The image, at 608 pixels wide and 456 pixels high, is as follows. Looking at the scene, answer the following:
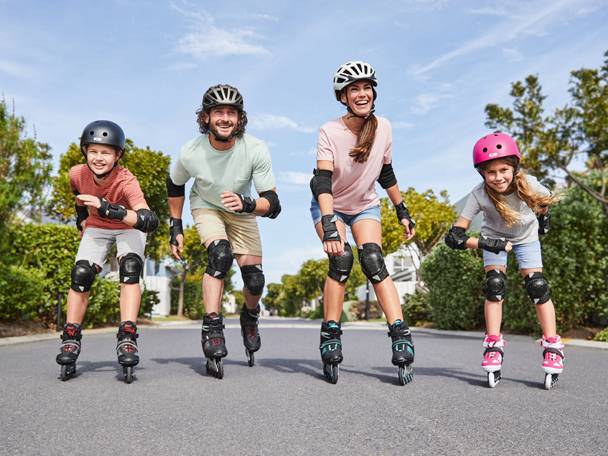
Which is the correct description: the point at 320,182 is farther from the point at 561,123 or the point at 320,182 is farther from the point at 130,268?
the point at 561,123

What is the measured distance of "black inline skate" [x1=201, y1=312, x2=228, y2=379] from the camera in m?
4.03

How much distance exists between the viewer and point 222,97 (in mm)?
4230

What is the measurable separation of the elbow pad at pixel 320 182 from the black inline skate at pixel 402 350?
104 cm

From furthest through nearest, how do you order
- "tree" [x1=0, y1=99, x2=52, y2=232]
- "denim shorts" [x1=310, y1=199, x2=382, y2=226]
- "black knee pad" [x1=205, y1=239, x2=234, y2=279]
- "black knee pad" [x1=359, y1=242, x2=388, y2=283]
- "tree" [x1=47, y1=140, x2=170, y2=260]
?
"tree" [x1=47, y1=140, x2=170, y2=260], "tree" [x1=0, y1=99, x2=52, y2=232], "denim shorts" [x1=310, y1=199, x2=382, y2=226], "black knee pad" [x1=205, y1=239, x2=234, y2=279], "black knee pad" [x1=359, y1=242, x2=388, y2=283]

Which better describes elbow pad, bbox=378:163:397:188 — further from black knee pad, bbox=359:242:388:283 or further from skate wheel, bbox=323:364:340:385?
skate wheel, bbox=323:364:340:385

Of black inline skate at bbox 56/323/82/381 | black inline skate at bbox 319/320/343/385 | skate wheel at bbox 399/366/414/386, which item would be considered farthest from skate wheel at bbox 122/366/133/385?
skate wheel at bbox 399/366/414/386

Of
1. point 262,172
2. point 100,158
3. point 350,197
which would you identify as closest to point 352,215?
point 350,197

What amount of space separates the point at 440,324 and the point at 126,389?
13596mm

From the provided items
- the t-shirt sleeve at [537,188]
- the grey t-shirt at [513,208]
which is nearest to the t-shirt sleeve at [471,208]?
the grey t-shirt at [513,208]

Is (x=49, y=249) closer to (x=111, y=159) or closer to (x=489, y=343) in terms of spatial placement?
(x=111, y=159)

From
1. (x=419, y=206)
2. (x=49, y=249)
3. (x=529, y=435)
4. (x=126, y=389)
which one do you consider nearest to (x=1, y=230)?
(x=49, y=249)

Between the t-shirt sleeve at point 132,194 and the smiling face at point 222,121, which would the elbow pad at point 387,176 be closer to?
the smiling face at point 222,121

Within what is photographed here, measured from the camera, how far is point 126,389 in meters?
3.64

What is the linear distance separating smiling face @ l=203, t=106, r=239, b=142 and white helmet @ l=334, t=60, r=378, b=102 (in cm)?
81
